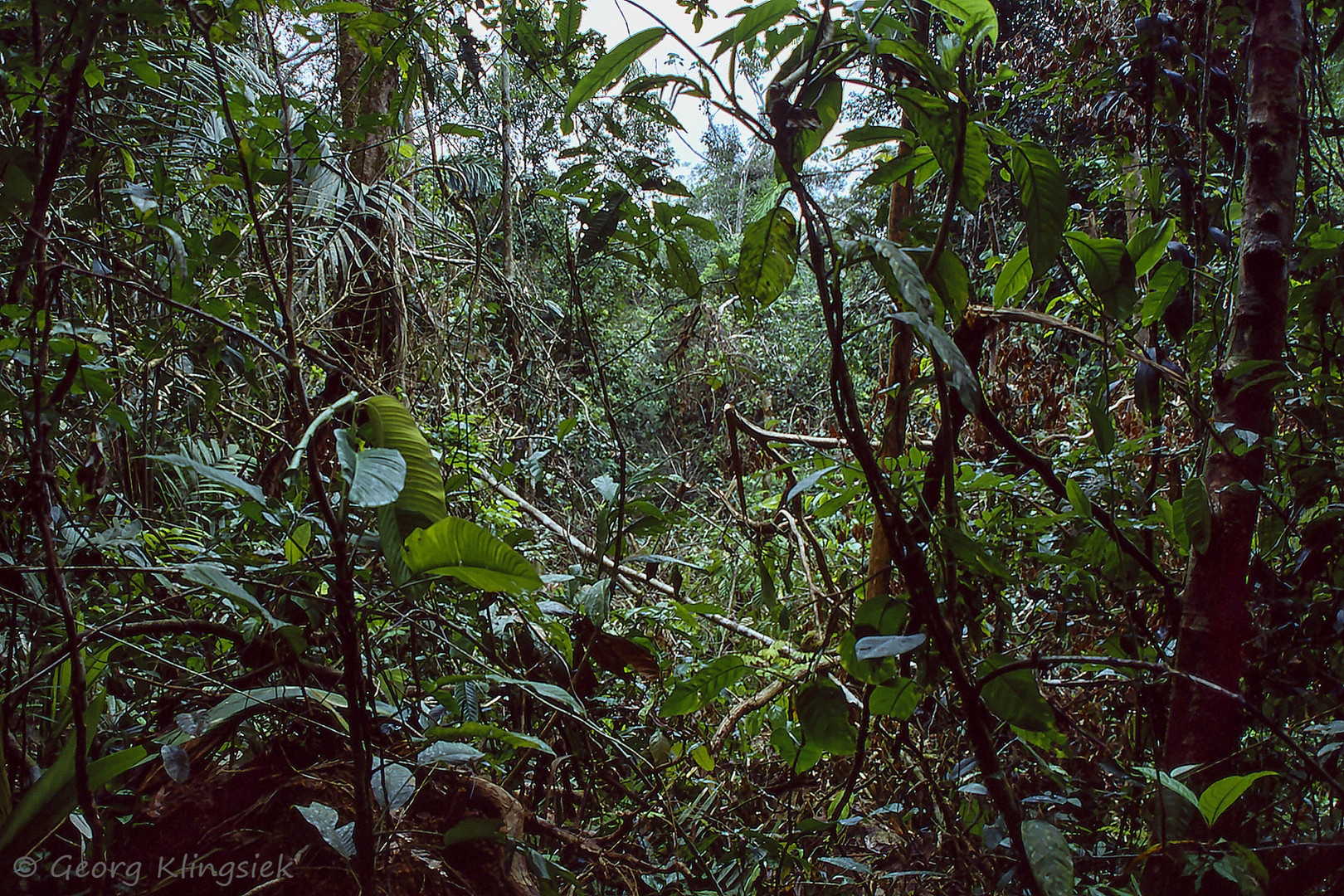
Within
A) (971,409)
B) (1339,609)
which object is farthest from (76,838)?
(1339,609)

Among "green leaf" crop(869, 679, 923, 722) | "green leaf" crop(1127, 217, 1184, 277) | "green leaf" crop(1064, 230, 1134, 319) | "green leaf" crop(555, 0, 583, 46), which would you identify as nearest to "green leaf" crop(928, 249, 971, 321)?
"green leaf" crop(1064, 230, 1134, 319)

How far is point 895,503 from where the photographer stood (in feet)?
2.31

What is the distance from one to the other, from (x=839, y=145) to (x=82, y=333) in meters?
1.23

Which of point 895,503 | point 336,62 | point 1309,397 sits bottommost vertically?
point 895,503

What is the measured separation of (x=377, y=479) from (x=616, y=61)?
0.44 m

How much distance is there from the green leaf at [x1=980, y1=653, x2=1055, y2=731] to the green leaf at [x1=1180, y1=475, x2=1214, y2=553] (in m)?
0.29

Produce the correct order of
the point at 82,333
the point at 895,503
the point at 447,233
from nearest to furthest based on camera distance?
the point at 895,503 < the point at 82,333 < the point at 447,233

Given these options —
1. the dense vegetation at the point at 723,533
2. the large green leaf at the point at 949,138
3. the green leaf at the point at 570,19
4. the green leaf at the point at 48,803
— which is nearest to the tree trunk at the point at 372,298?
the dense vegetation at the point at 723,533

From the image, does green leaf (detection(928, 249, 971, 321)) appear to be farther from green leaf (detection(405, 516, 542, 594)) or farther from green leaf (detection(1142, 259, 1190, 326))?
green leaf (detection(405, 516, 542, 594))

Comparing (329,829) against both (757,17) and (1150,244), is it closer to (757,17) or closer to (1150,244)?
(757,17)

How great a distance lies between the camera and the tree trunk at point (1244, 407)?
85 centimetres

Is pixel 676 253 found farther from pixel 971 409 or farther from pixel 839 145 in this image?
pixel 971 409

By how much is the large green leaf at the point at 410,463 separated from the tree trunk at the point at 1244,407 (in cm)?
88

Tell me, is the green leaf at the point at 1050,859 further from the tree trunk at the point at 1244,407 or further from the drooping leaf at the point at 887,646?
the tree trunk at the point at 1244,407
